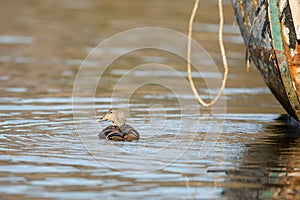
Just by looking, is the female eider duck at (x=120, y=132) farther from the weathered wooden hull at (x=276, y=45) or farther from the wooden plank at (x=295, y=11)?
the wooden plank at (x=295, y=11)

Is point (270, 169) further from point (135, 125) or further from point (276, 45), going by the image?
point (135, 125)

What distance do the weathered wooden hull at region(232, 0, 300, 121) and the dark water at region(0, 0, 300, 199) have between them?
48 centimetres

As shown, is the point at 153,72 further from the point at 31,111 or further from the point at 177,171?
the point at 177,171

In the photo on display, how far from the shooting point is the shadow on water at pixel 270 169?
6.00 meters

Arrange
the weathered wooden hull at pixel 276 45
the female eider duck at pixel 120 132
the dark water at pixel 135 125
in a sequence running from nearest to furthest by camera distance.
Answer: the dark water at pixel 135 125 → the female eider duck at pixel 120 132 → the weathered wooden hull at pixel 276 45

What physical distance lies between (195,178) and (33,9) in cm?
1408

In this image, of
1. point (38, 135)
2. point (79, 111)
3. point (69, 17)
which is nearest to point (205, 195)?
point (38, 135)

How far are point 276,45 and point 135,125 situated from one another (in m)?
1.64

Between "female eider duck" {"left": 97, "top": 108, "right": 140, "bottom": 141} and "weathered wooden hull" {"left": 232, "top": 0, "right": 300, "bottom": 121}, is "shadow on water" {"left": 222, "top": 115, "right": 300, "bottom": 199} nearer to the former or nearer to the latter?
"weathered wooden hull" {"left": 232, "top": 0, "right": 300, "bottom": 121}

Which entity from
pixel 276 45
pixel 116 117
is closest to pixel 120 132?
pixel 116 117

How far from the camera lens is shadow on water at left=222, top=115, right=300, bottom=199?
236 inches

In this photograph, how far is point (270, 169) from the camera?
22.1 feet

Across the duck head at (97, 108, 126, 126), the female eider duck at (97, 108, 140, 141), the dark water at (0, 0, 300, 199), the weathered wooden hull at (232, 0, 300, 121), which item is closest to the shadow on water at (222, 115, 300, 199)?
the dark water at (0, 0, 300, 199)

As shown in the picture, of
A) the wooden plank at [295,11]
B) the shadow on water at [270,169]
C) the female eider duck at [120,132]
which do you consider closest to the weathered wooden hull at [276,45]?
the wooden plank at [295,11]
